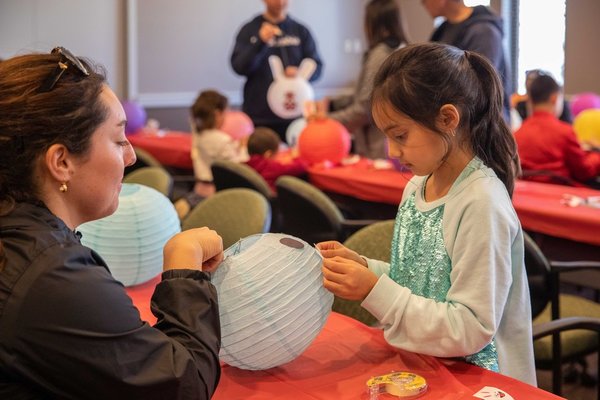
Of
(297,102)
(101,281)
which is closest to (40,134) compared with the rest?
(101,281)

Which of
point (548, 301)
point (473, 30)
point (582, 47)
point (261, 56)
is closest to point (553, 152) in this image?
point (473, 30)

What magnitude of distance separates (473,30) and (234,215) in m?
1.64

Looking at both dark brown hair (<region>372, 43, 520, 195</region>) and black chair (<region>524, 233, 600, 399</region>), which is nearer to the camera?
dark brown hair (<region>372, 43, 520, 195</region>)

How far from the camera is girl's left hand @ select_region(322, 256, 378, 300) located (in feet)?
4.22

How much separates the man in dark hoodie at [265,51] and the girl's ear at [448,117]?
155 inches

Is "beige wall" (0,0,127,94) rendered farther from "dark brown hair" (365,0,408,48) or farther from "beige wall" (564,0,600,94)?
"beige wall" (564,0,600,94)

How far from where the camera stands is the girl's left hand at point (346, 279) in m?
1.29

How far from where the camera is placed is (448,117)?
4.47 ft

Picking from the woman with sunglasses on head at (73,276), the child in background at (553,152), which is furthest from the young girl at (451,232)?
the child in background at (553,152)

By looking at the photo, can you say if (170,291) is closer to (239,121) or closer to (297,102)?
(239,121)

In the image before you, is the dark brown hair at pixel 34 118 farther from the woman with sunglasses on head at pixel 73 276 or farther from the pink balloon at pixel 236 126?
the pink balloon at pixel 236 126

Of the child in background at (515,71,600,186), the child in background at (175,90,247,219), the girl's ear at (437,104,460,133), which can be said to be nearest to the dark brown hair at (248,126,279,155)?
the child in background at (175,90,247,219)

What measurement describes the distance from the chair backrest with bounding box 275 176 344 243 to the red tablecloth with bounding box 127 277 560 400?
146 cm

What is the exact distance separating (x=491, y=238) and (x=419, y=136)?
0.22 meters
